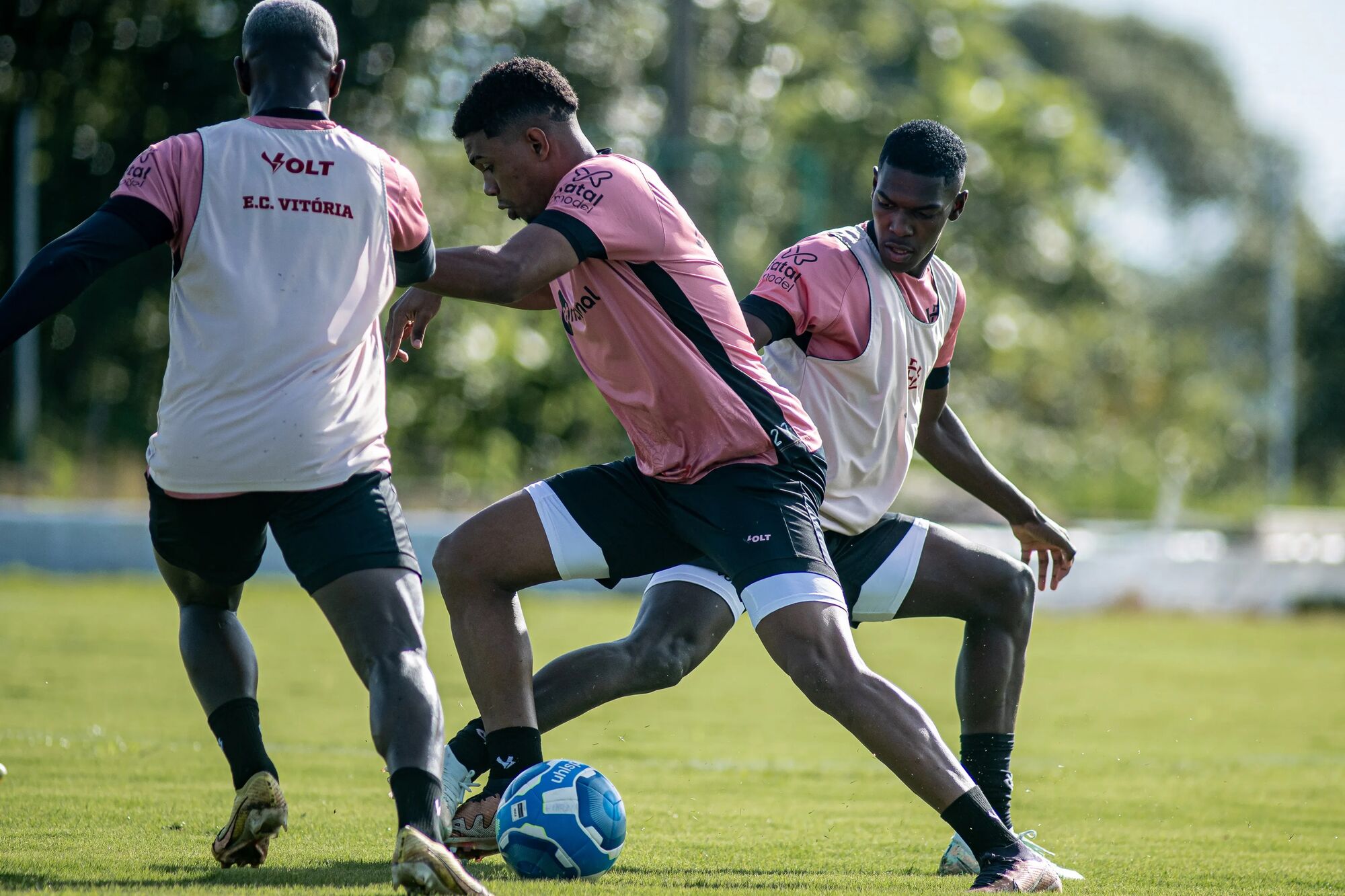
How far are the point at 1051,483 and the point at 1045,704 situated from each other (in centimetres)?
1606

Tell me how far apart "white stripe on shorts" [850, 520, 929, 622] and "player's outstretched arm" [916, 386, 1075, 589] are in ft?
1.63

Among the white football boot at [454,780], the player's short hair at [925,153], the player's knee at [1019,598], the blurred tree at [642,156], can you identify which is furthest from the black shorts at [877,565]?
the blurred tree at [642,156]

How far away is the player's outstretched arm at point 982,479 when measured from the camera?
Answer: 18.9 ft

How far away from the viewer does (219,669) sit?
4867mm

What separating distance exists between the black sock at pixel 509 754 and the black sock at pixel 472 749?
182 mm

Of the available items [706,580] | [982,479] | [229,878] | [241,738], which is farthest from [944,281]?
[229,878]

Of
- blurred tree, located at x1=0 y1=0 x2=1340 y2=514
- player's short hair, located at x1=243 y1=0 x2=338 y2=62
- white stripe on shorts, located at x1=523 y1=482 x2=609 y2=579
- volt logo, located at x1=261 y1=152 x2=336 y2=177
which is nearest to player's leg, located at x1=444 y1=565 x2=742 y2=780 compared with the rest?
white stripe on shorts, located at x1=523 y1=482 x2=609 y2=579

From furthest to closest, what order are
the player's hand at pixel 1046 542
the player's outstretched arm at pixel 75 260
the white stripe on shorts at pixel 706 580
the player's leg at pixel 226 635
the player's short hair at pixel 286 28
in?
the player's hand at pixel 1046 542 < the white stripe on shorts at pixel 706 580 < the player's leg at pixel 226 635 < the player's short hair at pixel 286 28 < the player's outstretched arm at pixel 75 260

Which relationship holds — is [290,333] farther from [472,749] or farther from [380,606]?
[472,749]

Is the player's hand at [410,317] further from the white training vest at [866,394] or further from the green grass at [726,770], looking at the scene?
the green grass at [726,770]

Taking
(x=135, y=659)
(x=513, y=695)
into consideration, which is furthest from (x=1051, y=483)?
(x=513, y=695)

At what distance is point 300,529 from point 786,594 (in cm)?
135

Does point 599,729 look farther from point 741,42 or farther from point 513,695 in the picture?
point 741,42

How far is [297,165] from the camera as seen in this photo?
4.16m
